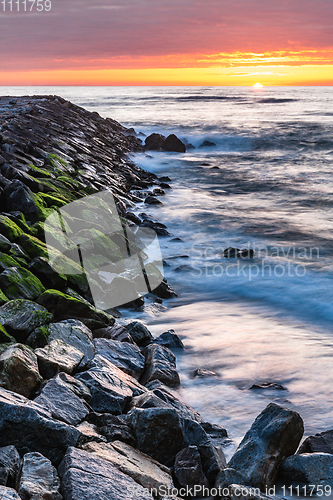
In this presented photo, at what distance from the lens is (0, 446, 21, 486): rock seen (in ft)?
7.88

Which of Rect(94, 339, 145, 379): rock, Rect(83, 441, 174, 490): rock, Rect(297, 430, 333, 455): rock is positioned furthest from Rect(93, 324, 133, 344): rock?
Rect(297, 430, 333, 455): rock

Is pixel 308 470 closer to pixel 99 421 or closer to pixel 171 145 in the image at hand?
pixel 99 421

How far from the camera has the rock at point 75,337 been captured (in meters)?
4.12

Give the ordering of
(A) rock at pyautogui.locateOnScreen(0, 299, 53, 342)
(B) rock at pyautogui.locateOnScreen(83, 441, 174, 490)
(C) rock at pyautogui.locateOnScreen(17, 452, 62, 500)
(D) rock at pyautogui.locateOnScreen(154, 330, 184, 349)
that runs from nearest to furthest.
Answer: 1. (C) rock at pyautogui.locateOnScreen(17, 452, 62, 500)
2. (B) rock at pyautogui.locateOnScreen(83, 441, 174, 490)
3. (A) rock at pyautogui.locateOnScreen(0, 299, 53, 342)
4. (D) rock at pyautogui.locateOnScreen(154, 330, 184, 349)

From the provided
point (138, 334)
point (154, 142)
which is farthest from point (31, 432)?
point (154, 142)

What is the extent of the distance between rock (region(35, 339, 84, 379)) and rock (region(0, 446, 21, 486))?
3.60 feet

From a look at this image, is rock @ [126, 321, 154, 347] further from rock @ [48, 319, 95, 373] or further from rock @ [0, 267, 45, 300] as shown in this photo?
rock @ [0, 267, 45, 300]

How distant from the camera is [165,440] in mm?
3271

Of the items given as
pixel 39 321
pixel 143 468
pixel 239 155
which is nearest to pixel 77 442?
pixel 143 468

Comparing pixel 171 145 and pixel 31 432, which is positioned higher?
pixel 171 145

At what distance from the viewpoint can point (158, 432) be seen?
10.6ft

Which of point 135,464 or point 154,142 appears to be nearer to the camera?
point 135,464

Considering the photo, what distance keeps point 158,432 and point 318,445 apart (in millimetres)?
1349

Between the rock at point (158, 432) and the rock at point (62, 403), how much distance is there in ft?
1.32
